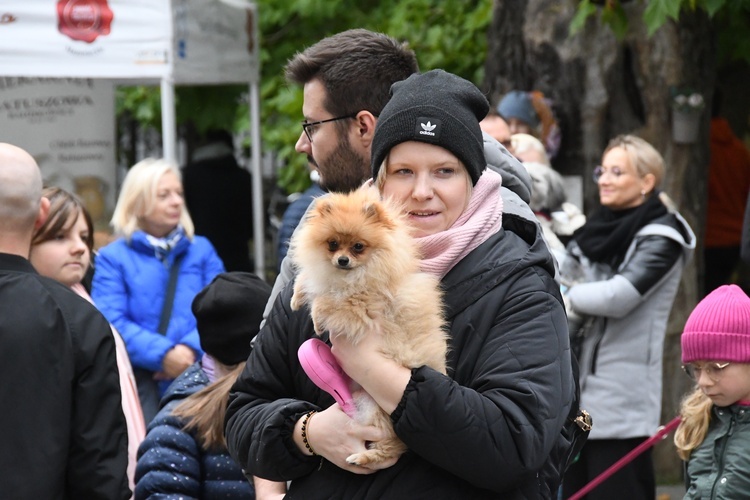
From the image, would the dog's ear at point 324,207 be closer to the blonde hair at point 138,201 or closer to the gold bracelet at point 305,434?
the gold bracelet at point 305,434

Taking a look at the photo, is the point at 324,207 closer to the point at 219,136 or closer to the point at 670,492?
the point at 670,492

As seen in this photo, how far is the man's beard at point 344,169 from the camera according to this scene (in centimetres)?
342

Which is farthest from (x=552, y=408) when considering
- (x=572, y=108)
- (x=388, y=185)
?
(x=572, y=108)

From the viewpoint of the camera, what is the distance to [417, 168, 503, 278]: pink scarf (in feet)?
8.63

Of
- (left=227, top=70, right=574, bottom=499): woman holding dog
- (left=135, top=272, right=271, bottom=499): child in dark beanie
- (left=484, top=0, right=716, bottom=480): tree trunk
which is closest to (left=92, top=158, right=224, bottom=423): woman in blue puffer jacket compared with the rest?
(left=135, top=272, right=271, bottom=499): child in dark beanie

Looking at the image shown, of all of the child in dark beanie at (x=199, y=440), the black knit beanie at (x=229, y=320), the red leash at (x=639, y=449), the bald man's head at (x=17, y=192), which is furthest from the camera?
the red leash at (x=639, y=449)

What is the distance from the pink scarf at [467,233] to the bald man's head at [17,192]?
1581mm

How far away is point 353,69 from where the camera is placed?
11.4 feet

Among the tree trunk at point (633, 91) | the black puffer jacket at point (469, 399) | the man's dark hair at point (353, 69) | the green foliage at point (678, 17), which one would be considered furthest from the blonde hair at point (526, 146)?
the black puffer jacket at point (469, 399)

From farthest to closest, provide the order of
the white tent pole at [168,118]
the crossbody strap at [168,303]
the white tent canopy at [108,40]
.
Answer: the white tent pole at [168,118]
the white tent canopy at [108,40]
the crossbody strap at [168,303]

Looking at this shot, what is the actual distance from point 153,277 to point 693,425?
325 centimetres

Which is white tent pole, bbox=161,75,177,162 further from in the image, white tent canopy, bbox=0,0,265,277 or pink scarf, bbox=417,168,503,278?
pink scarf, bbox=417,168,503,278

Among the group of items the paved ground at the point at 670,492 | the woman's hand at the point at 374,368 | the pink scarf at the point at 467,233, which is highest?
the pink scarf at the point at 467,233

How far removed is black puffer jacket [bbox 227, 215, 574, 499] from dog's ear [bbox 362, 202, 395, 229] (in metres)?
0.21
